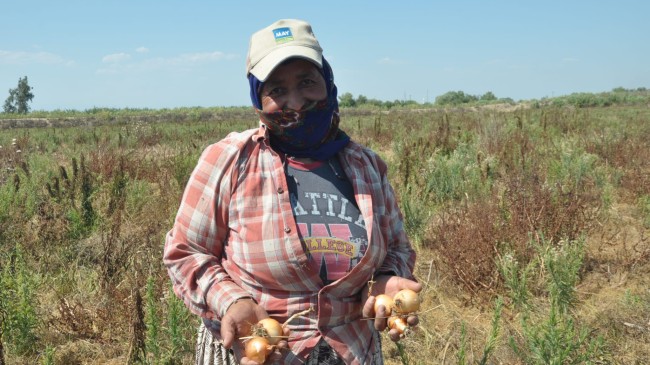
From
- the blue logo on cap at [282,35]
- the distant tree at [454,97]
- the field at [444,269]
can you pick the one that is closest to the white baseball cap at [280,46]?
the blue logo on cap at [282,35]

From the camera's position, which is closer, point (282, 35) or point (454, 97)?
point (282, 35)

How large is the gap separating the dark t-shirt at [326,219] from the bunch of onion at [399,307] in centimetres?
15

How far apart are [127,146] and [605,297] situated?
409 inches

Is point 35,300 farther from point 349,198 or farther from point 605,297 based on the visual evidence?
point 605,297

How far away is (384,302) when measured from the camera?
1.49m

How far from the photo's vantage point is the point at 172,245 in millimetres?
1560

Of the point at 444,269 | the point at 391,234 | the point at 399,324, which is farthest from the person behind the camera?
the point at 444,269

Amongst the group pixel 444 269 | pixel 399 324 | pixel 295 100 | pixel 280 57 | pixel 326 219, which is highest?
pixel 280 57

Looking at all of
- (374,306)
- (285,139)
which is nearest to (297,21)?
(285,139)

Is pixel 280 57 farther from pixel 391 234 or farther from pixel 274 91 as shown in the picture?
pixel 391 234

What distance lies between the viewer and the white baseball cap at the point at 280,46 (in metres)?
1.49

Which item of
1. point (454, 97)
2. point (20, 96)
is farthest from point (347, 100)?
point (20, 96)

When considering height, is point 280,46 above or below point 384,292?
above

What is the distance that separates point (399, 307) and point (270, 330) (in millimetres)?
385
